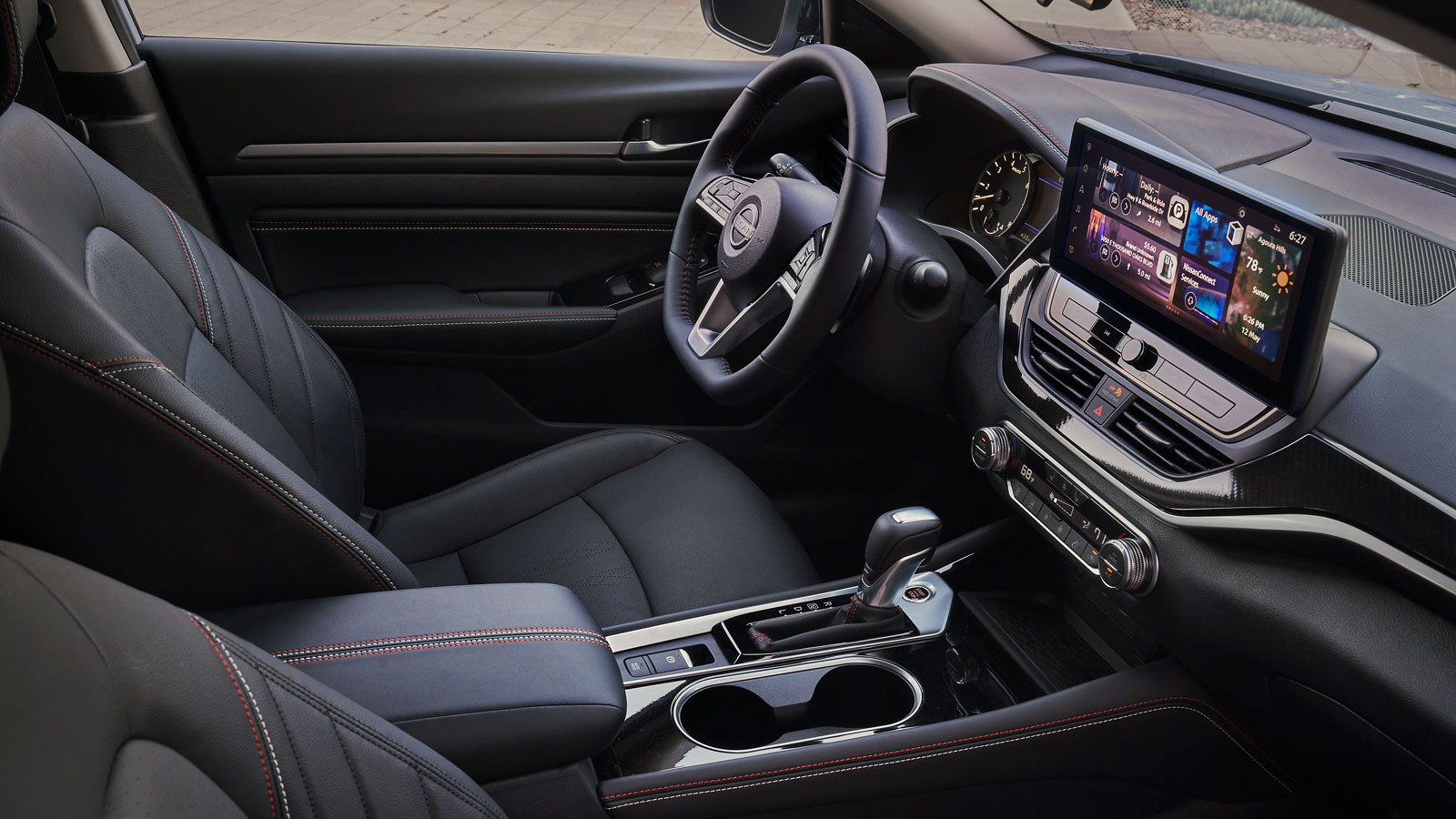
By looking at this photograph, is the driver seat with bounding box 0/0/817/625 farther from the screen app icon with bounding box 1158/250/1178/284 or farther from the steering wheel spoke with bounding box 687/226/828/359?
the screen app icon with bounding box 1158/250/1178/284

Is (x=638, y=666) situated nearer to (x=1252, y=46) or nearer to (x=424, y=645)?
(x=424, y=645)

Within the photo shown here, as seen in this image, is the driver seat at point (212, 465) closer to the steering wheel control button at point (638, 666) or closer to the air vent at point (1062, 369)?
the steering wheel control button at point (638, 666)

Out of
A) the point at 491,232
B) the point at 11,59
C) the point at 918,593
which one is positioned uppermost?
the point at 11,59

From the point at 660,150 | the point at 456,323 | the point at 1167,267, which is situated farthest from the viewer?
the point at 660,150

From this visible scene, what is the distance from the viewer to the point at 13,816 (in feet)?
1.44

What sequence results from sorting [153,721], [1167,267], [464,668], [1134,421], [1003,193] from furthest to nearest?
1. [1003,193]
2. [1134,421]
3. [1167,267]
4. [464,668]
5. [153,721]

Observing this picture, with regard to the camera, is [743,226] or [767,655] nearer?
[767,655]

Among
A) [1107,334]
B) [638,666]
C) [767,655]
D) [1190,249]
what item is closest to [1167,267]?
[1190,249]

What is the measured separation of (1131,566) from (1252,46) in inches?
39.2

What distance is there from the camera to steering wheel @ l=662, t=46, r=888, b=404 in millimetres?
1382

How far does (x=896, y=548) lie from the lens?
1358 mm

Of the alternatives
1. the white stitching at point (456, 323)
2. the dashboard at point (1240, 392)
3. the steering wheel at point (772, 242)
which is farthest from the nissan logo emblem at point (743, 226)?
the white stitching at point (456, 323)

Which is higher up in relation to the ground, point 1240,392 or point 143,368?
point 143,368

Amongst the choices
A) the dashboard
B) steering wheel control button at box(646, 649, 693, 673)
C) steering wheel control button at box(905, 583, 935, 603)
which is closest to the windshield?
the dashboard
